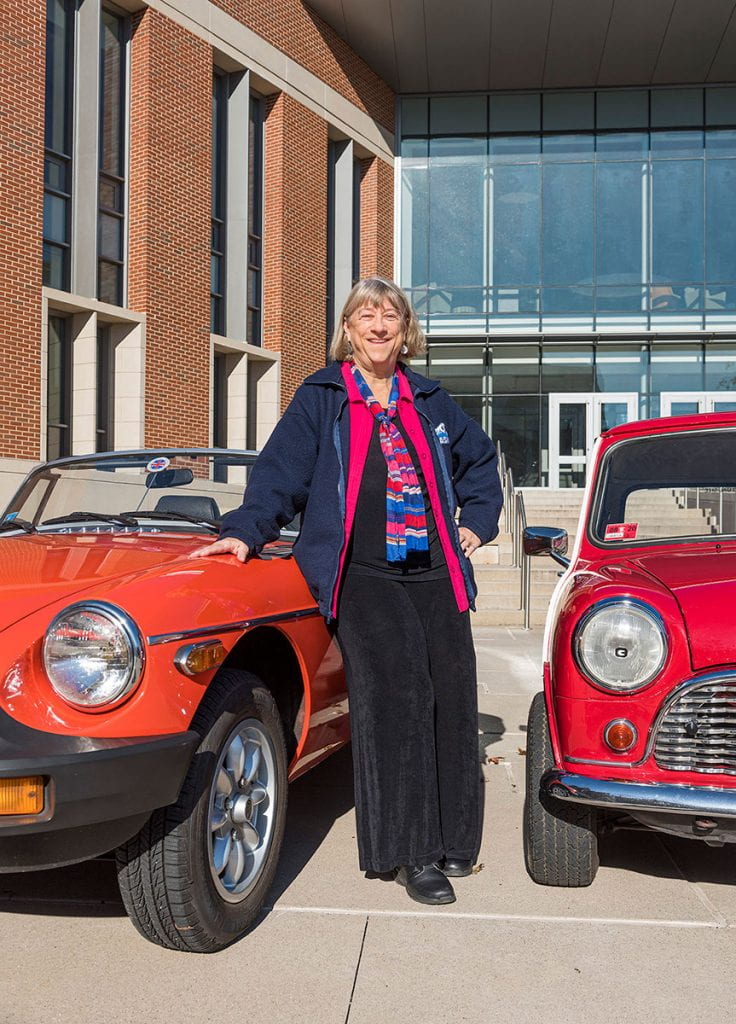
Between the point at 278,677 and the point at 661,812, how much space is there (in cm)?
128

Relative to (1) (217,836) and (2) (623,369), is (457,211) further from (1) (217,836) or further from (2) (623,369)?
(1) (217,836)

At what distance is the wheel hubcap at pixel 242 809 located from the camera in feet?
9.64

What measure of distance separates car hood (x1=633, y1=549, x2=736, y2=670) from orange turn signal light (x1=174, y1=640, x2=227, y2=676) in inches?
54.2

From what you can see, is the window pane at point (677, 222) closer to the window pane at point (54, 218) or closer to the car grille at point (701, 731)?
the window pane at point (54, 218)

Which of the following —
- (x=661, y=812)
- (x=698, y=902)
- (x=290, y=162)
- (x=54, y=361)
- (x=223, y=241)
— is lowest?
(x=698, y=902)

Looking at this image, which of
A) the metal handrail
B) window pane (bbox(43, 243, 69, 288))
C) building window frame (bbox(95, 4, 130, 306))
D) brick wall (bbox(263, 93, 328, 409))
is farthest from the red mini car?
brick wall (bbox(263, 93, 328, 409))

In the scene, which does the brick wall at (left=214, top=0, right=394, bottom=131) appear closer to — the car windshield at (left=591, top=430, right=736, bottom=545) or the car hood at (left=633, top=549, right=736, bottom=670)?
the car windshield at (left=591, top=430, right=736, bottom=545)

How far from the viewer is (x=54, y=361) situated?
1695cm

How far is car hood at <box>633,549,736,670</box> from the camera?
2996 millimetres

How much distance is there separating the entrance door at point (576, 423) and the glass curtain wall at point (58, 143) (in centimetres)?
1414

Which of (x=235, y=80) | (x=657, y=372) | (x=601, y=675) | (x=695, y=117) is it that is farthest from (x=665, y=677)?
(x=695, y=117)

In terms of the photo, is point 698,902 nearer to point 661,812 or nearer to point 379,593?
point 661,812

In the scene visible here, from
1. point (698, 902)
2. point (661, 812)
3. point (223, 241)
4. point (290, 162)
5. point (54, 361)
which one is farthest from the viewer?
point (290, 162)

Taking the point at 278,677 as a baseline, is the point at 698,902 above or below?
below
